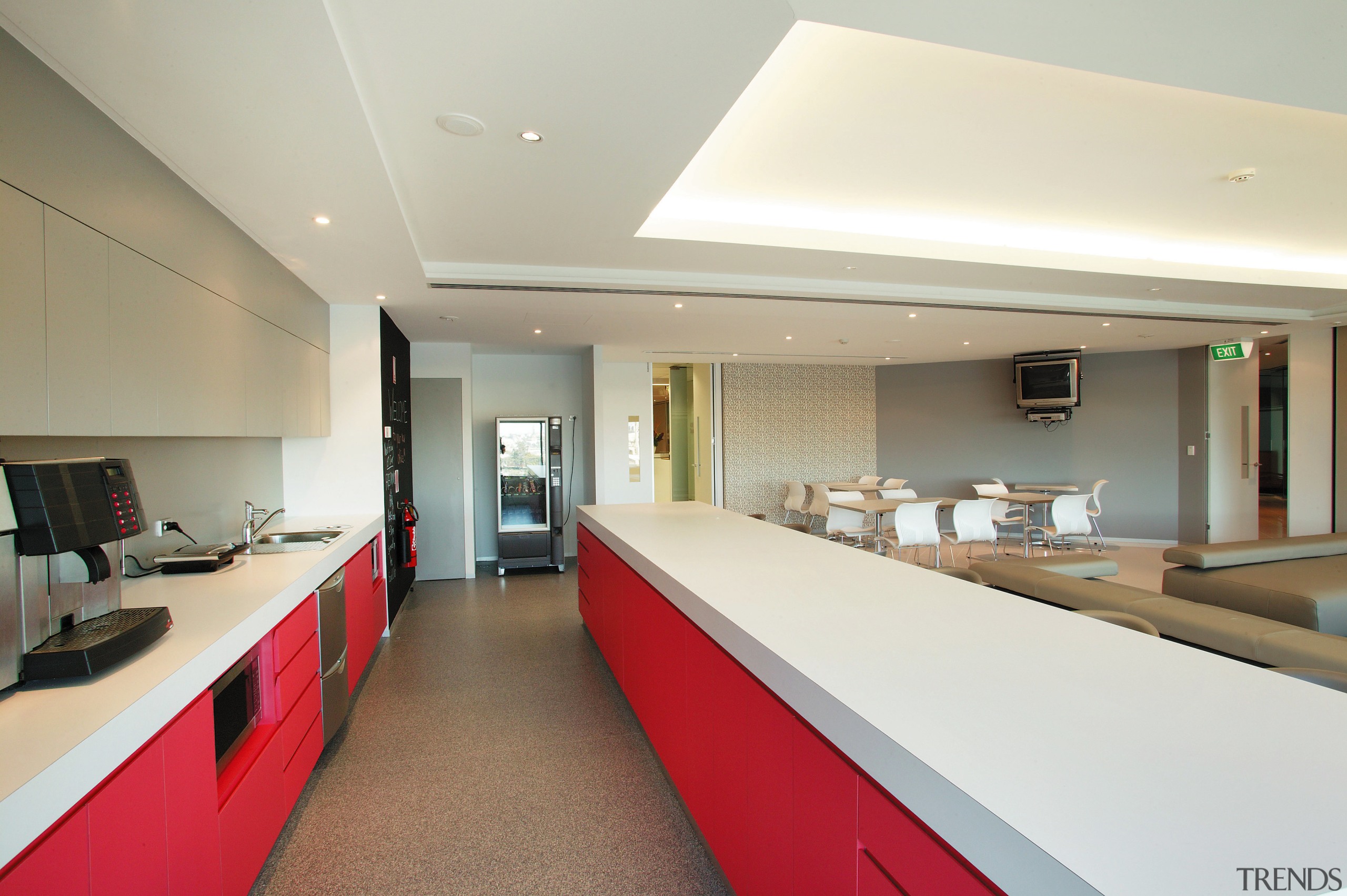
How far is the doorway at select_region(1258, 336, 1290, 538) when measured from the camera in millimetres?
7840

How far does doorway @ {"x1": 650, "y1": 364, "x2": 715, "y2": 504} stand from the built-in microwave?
25.2ft

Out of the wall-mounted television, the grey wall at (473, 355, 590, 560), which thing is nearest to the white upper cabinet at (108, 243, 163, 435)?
the grey wall at (473, 355, 590, 560)

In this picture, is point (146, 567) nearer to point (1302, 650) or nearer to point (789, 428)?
point (1302, 650)

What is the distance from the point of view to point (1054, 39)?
1.87 metres

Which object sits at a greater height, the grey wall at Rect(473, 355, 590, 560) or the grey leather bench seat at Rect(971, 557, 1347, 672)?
the grey wall at Rect(473, 355, 590, 560)

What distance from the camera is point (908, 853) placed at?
967 mm

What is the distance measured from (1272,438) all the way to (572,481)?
8621 millimetres

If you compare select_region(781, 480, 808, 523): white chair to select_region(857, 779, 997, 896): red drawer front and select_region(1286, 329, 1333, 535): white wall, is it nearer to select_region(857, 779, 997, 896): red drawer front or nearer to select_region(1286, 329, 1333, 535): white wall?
select_region(1286, 329, 1333, 535): white wall

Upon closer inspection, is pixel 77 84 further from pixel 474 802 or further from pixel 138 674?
pixel 474 802

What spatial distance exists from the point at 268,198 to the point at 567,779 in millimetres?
2635

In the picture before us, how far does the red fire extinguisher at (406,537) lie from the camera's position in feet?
17.3

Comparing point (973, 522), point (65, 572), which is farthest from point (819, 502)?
point (65, 572)

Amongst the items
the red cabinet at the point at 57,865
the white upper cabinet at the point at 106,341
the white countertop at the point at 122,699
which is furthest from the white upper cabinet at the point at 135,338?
the red cabinet at the point at 57,865

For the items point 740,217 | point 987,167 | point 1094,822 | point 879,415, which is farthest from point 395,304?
point 879,415
